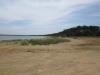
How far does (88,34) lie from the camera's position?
9819cm

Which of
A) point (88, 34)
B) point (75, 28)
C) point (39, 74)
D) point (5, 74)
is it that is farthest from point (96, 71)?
point (75, 28)

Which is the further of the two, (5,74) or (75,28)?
(75,28)

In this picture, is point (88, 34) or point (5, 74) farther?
point (88, 34)

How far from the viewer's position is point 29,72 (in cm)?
906

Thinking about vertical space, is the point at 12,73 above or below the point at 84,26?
below

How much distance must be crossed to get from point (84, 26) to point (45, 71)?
10315 centimetres

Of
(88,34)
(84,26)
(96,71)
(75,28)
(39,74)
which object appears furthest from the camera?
(75,28)

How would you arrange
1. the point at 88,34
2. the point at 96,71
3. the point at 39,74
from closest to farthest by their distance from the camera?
the point at 39,74, the point at 96,71, the point at 88,34

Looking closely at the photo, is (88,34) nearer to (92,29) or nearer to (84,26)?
(92,29)

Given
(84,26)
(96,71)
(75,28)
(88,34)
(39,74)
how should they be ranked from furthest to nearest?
(75,28)
(84,26)
(88,34)
(96,71)
(39,74)

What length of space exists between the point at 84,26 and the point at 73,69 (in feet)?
336

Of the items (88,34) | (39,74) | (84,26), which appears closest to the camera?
(39,74)

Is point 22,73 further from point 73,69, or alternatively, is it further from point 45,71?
point 73,69

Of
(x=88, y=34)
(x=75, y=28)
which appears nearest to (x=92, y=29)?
(x=88, y=34)
